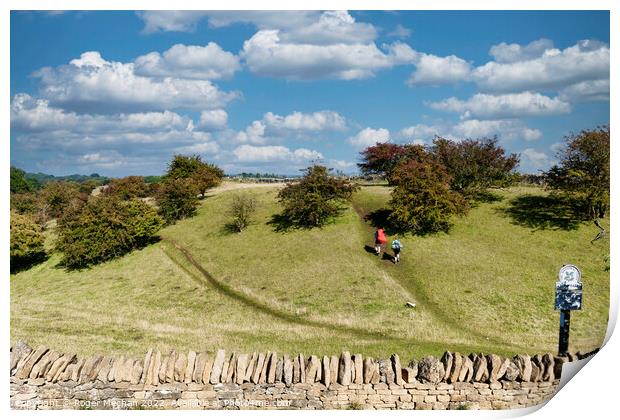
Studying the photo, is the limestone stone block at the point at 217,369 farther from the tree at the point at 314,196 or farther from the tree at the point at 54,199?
the tree at the point at 54,199

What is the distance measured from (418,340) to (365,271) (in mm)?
9719

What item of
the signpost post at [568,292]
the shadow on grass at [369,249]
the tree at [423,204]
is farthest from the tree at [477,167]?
the signpost post at [568,292]

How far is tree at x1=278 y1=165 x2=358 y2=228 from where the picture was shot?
4034cm

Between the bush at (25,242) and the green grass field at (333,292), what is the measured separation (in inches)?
65.9

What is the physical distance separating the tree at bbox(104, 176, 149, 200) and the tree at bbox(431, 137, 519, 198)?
119 ft

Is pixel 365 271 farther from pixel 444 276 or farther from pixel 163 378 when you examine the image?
pixel 163 378

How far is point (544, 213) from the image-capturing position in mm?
38312

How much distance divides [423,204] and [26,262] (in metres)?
33.5

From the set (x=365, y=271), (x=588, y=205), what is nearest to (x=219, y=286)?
(x=365, y=271)

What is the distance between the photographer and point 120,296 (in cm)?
Answer: 3130

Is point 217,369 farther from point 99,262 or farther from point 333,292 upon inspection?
point 99,262

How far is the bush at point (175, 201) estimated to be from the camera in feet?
162

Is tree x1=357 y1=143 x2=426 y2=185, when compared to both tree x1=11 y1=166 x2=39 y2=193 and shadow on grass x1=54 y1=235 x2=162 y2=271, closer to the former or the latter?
shadow on grass x1=54 y1=235 x2=162 y2=271

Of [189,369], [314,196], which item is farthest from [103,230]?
[189,369]
